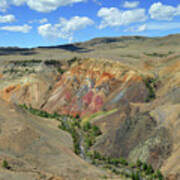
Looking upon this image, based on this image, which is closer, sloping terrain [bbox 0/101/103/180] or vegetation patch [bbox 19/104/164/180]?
sloping terrain [bbox 0/101/103/180]

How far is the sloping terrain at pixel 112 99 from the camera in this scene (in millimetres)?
31781

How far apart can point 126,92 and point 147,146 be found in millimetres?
21095

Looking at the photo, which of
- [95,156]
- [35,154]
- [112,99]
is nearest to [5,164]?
[35,154]

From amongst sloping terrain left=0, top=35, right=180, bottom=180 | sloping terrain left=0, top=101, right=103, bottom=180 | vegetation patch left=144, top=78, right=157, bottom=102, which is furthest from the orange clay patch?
vegetation patch left=144, top=78, right=157, bottom=102

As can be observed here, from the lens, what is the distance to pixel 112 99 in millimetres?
52062

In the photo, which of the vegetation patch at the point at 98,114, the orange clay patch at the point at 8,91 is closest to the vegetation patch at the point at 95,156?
the vegetation patch at the point at 98,114

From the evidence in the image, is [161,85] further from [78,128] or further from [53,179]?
[53,179]

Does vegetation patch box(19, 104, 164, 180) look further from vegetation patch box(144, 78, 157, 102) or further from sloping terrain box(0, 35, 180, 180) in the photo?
vegetation patch box(144, 78, 157, 102)

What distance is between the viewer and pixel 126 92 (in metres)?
52.0

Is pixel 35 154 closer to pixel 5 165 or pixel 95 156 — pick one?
pixel 5 165

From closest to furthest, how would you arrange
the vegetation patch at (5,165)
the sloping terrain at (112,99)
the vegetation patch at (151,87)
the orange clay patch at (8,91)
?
the vegetation patch at (5,165), the sloping terrain at (112,99), the vegetation patch at (151,87), the orange clay patch at (8,91)

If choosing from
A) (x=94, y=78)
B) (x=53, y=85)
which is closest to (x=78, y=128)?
(x=94, y=78)

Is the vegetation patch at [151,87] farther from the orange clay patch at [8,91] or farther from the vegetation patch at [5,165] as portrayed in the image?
the orange clay patch at [8,91]

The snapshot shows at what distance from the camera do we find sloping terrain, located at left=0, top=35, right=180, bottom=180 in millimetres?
31781
